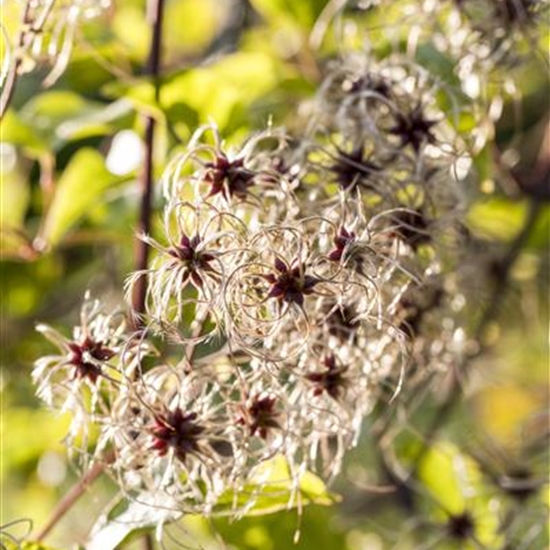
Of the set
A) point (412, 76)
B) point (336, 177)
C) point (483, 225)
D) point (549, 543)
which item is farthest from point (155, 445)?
point (483, 225)

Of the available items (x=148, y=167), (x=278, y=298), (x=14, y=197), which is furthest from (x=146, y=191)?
(x=14, y=197)

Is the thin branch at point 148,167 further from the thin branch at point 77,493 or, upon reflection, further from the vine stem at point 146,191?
the thin branch at point 77,493

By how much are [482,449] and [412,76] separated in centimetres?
38

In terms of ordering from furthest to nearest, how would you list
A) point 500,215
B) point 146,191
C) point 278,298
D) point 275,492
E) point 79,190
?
point 500,215
point 79,190
point 146,191
point 275,492
point 278,298

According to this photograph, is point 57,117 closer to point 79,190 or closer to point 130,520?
point 79,190

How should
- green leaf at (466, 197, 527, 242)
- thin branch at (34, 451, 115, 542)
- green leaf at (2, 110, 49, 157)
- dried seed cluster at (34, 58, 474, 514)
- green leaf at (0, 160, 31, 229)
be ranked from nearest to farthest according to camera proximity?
dried seed cluster at (34, 58, 474, 514), thin branch at (34, 451, 115, 542), green leaf at (2, 110, 49, 157), green leaf at (0, 160, 31, 229), green leaf at (466, 197, 527, 242)

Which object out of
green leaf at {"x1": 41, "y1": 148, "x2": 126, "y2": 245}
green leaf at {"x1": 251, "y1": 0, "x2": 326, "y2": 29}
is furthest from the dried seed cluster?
green leaf at {"x1": 251, "y1": 0, "x2": 326, "y2": 29}

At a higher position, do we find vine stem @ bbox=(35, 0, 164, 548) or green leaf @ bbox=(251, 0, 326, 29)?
vine stem @ bbox=(35, 0, 164, 548)

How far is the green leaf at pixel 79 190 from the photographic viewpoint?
1.00 metres

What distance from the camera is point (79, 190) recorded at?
1.00 meters

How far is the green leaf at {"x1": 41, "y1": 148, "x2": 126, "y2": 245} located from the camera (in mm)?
1000

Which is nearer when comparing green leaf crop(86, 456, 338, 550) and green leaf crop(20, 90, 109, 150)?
green leaf crop(86, 456, 338, 550)

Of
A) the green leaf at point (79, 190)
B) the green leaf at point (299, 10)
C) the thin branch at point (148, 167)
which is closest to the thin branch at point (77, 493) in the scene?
the thin branch at point (148, 167)

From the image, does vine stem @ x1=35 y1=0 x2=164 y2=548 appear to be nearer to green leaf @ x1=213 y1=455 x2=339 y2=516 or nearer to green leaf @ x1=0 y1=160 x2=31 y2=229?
green leaf @ x1=213 y1=455 x2=339 y2=516
